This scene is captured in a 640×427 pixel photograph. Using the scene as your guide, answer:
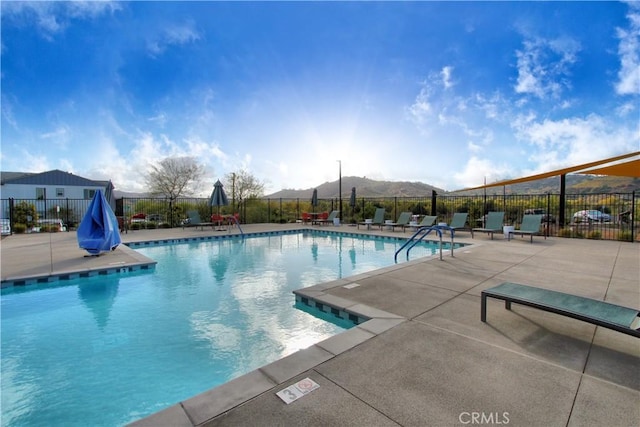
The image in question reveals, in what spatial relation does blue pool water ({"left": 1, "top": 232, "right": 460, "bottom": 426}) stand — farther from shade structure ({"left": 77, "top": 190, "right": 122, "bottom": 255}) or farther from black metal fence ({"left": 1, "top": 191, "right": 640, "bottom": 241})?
black metal fence ({"left": 1, "top": 191, "right": 640, "bottom": 241})

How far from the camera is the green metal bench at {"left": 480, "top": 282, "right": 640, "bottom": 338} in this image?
7.59 feet

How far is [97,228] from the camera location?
7762 millimetres

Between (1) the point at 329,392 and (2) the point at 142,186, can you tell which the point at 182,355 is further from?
(2) the point at 142,186

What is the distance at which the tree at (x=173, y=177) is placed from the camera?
20.4 meters

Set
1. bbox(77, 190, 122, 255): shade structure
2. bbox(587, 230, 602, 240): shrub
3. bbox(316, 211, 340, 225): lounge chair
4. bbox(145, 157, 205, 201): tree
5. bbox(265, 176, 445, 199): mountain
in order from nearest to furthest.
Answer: bbox(77, 190, 122, 255): shade structure → bbox(587, 230, 602, 240): shrub → bbox(316, 211, 340, 225): lounge chair → bbox(145, 157, 205, 201): tree → bbox(265, 176, 445, 199): mountain

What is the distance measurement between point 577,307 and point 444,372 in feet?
4.87

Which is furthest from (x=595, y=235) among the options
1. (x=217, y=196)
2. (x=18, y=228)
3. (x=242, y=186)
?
(x=18, y=228)

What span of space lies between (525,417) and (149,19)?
1366cm

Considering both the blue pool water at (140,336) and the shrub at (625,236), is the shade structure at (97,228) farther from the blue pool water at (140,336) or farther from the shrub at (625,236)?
the shrub at (625,236)

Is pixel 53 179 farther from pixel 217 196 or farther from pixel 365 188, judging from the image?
pixel 365 188

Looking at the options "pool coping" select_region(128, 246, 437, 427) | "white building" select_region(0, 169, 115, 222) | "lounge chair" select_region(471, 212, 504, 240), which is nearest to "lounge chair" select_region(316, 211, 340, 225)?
"lounge chair" select_region(471, 212, 504, 240)

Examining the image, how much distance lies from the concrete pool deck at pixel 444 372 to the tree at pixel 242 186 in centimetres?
1606

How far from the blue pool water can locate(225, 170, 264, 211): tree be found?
486 inches

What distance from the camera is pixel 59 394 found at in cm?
267
